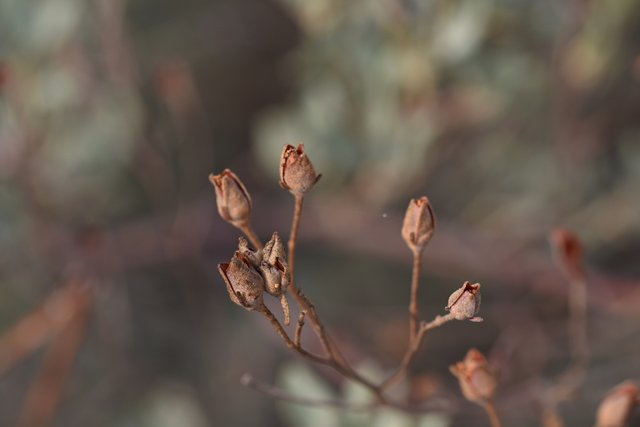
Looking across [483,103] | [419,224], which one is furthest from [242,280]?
[483,103]

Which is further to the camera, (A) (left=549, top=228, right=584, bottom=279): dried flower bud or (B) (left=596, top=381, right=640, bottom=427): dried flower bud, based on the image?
(A) (left=549, top=228, right=584, bottom=279): dried flower bud

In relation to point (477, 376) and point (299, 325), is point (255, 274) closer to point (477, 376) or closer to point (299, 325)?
point (299, 325)

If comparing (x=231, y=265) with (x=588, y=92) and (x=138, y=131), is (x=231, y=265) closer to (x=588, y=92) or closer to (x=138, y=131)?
(x=138, y=131)

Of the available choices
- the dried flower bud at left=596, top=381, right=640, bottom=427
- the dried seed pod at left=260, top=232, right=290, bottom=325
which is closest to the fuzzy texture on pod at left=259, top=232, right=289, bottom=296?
the dried seed pod at left=260, top=232, right=290, bottom=325

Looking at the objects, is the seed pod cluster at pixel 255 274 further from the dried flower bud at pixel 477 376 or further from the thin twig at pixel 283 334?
the dried flower bud at pixel 477 376

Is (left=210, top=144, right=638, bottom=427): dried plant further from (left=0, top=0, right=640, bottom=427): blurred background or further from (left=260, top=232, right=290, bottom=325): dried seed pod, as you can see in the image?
(left=0, top=0, right=640, bottom=427): blurred background

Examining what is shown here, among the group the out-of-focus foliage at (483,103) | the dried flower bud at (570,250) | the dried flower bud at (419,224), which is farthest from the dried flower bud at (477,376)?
the out-of-focus foliage at (483,103)
